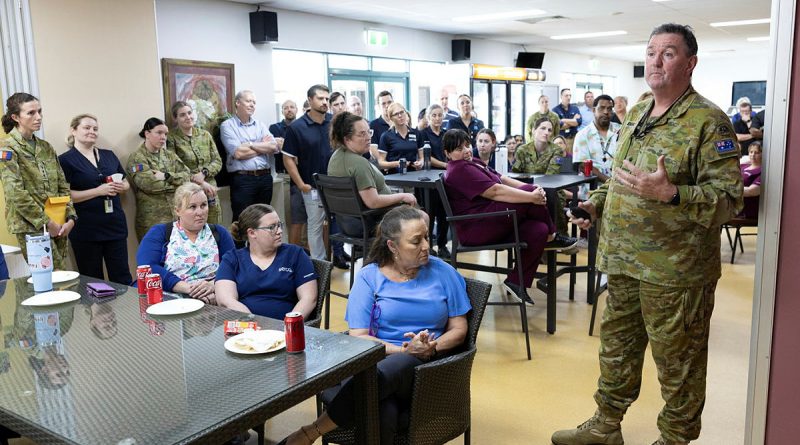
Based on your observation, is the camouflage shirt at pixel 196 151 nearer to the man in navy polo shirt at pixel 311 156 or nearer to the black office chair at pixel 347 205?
the man in navy polo shirt at pixel 311 156

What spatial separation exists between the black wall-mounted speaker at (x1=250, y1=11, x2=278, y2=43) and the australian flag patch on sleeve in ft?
18.6

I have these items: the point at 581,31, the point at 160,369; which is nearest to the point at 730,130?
the point at 160,369

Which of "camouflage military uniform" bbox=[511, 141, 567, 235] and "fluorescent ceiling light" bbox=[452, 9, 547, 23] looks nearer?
"camouflage military uniform" bbox=[511, 141, 567, 235]

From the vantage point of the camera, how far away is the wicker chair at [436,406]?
1.94 meters

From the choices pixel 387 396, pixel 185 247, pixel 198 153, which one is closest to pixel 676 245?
pixel 387 396

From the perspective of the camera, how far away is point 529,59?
484 inches

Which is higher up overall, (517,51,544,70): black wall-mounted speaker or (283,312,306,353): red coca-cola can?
(517,51,544,70): black wall-mounted speaker

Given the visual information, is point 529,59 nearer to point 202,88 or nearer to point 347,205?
point 202,88

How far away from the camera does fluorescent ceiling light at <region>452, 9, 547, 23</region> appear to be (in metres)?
8.31

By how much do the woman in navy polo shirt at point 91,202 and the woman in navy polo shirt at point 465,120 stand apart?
401 cm

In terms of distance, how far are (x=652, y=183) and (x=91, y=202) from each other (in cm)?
360

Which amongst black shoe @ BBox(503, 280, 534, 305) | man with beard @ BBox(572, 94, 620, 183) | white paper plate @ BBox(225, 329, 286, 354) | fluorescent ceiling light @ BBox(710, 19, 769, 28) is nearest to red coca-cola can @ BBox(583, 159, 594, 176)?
man with beard @ BBox(572, 94, 620, 183)

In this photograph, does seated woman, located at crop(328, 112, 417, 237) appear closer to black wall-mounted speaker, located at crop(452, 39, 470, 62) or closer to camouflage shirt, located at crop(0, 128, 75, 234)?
camouflage shirt, located at crop(0, 128, 75, 234)

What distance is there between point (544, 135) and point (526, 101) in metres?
8.17
